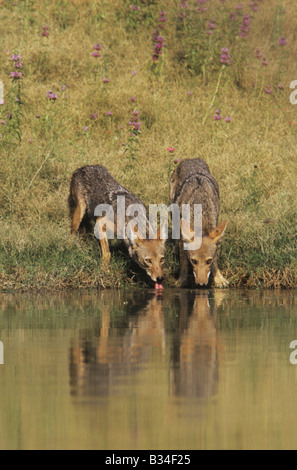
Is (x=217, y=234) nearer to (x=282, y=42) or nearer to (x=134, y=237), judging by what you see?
(x=134, y=237)

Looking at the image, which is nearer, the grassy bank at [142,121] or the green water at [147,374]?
the green water at [147,374]

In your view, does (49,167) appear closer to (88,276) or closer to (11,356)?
(88,276)

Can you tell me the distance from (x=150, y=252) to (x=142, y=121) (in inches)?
203

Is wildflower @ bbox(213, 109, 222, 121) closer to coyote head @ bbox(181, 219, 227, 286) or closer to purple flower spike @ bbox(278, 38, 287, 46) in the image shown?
purple flower spike @ bbox(278, 38, 287, 46)

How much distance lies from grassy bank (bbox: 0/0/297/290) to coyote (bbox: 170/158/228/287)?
11.4 inches

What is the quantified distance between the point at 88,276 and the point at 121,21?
9364 mm

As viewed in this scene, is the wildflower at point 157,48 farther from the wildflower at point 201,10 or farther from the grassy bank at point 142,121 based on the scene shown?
the wildflower at point 201,10

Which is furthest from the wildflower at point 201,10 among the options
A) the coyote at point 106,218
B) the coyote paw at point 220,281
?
the coyote paw at point 220,281

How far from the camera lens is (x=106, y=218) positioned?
36.2 feet

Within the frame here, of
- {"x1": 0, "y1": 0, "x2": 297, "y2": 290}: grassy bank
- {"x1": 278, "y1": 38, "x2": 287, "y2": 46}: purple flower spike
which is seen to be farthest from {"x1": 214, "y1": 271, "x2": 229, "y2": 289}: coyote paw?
{"x1": 278, "y1": 38, "x2": 287, "y2": 46}: purple flower spike

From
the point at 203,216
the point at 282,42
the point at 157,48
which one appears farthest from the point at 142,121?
the point at 203,216

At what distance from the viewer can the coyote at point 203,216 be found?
994 centimetres
